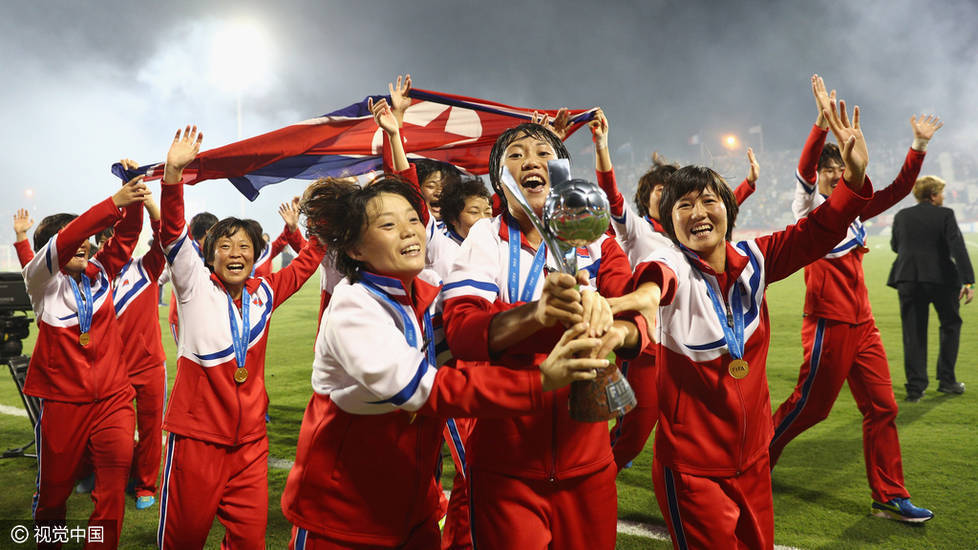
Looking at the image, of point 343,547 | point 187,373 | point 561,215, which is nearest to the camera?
point 561,215

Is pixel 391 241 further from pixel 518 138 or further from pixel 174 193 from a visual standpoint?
pixel 174 193

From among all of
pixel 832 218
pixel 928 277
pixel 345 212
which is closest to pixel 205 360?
pixel 345 212

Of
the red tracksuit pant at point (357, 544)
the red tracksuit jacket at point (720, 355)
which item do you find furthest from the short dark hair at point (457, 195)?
the red tracksuit pant at point (357, 544)

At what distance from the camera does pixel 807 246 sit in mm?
2188

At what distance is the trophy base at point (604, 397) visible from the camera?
49.1 inches

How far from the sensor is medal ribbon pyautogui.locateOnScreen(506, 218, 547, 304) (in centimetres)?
184

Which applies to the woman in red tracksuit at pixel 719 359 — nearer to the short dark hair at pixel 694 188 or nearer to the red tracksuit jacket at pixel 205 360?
the short dark hair at pixel 694 188

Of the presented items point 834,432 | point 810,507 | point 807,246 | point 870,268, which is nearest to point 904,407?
point 834,432

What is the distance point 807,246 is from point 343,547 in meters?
1.74

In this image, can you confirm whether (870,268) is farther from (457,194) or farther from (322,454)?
(322,454)

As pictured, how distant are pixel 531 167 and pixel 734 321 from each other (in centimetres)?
91

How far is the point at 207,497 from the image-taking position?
2.78 metres

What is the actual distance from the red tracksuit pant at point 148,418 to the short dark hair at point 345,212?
3.24m

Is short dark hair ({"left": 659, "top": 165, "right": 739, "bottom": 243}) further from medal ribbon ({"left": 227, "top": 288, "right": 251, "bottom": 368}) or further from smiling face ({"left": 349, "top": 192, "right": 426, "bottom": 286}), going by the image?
medal ribbon ({"left": 227, "top": 288, "right": 251, "bottom": 368})
